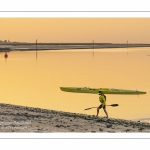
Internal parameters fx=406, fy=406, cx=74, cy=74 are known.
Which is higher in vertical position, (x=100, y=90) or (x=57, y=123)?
(x=100, y=90)

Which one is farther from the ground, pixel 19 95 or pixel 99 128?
pixel 19 95

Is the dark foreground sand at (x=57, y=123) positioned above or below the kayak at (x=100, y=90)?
below

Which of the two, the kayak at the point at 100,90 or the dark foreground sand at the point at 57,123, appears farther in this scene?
the kayak at the point at 100,90

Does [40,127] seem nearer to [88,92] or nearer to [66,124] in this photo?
[66,124]

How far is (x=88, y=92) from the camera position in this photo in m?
18.9

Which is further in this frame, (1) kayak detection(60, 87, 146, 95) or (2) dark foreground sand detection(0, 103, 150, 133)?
(1) kayak detection(60, 87, 146, 95)

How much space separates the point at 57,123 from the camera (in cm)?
1338

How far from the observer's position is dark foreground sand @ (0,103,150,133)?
1238cm

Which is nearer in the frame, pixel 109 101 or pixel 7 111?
pixel 7 111

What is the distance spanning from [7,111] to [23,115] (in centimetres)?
116

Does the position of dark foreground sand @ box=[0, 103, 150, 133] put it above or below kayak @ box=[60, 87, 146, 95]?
below

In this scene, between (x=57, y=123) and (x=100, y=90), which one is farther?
(x=100, y=90)

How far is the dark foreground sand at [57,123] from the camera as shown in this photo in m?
12.4
